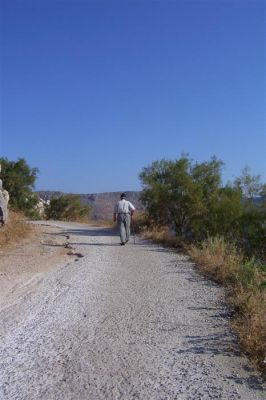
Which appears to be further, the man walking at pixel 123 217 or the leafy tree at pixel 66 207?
the leafy tree at pixel 66 207

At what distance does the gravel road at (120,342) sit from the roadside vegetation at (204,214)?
275cm

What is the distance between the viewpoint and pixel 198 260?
12070mm

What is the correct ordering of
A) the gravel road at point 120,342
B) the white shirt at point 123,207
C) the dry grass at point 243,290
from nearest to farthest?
1. the gravel road at point 120,342
2. the dry grass at point 243,290
3. the white shirt at point 123,207

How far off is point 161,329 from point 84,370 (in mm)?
Answer: 1596

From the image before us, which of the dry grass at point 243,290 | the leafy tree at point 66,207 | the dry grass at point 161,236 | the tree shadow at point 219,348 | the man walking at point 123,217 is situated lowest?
the tree shadow at point 219,348

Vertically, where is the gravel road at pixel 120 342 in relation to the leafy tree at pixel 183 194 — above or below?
below

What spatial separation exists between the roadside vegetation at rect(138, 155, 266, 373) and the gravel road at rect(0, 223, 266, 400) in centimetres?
275

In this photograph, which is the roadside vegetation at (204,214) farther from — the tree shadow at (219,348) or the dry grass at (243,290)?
the tree shadow at (219,348)

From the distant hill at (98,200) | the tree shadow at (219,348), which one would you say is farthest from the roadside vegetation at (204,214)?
the distant hill at (98,200)

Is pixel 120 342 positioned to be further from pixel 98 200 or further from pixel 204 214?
pixel 98 200

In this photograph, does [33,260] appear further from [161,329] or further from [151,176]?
[151,176]

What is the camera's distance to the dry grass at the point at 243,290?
534cm

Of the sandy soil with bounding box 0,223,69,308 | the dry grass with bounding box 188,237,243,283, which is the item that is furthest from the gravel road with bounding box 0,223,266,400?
the dry grass with bounding box 188,237,243,283

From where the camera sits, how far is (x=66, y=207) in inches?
1704
